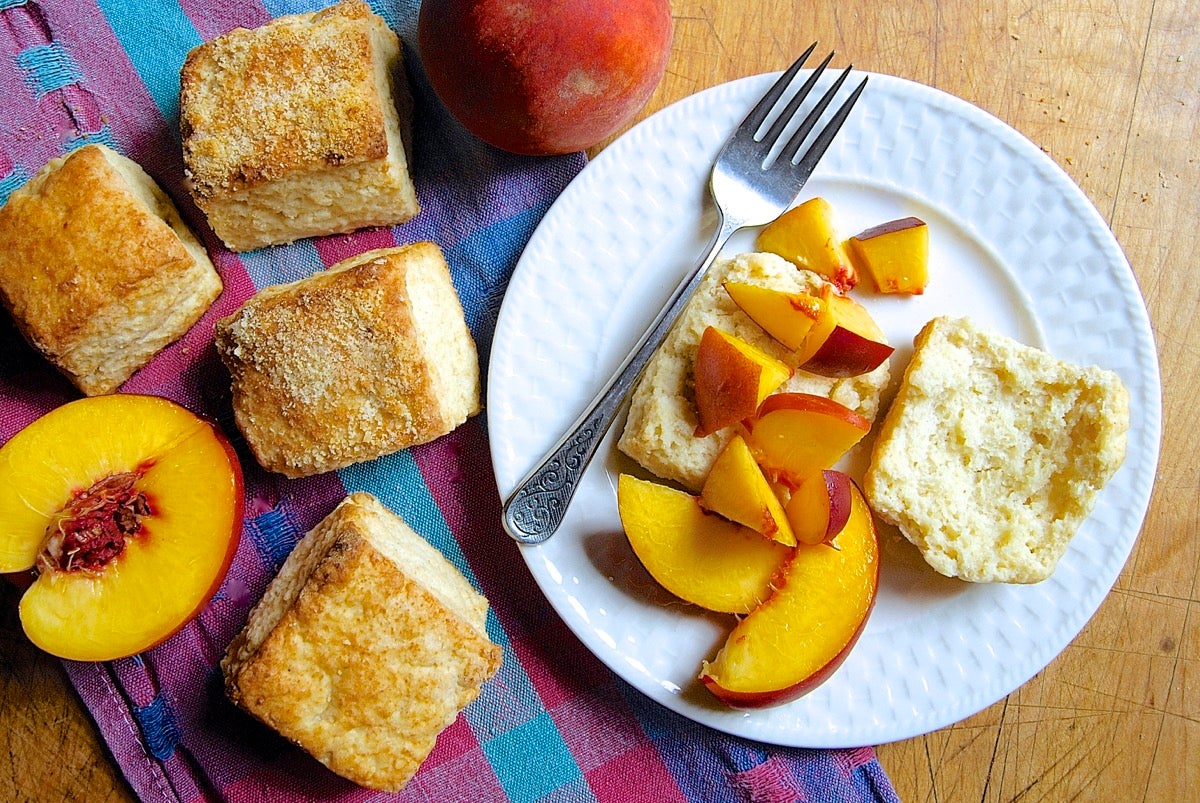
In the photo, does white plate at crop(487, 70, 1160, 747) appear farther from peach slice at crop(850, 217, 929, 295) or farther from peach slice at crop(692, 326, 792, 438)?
peach slice at crop(692, 326, 792, 438)

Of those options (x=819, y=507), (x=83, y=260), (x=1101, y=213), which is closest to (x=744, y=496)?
(x=819, y=507)

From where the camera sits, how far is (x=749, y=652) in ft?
5.24

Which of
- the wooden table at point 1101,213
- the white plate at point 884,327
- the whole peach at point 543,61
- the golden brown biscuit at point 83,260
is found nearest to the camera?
the whole peach at point 543,61

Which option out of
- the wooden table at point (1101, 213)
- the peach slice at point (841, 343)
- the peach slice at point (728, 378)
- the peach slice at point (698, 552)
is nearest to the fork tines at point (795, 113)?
the wooden table at point (1101, 213)

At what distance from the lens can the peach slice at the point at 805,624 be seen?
157 cm

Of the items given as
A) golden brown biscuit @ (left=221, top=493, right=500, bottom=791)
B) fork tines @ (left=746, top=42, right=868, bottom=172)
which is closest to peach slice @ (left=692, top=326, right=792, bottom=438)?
fork tines @ (left=746, top=42, right=868, bottom=172)

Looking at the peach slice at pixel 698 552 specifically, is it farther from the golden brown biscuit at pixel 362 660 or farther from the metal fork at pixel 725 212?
the golden brown biscuit at pixel 362 660

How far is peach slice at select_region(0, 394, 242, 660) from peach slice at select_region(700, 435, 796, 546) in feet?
2.88

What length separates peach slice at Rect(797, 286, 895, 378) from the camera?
62.1 inches

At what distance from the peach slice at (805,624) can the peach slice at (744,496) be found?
84 mm

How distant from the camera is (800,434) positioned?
5.20ft

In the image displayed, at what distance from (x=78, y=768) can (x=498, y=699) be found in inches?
32.2

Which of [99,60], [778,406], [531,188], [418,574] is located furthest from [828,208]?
[99,60]

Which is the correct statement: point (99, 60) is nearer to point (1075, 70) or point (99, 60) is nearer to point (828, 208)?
point (828, 208)
